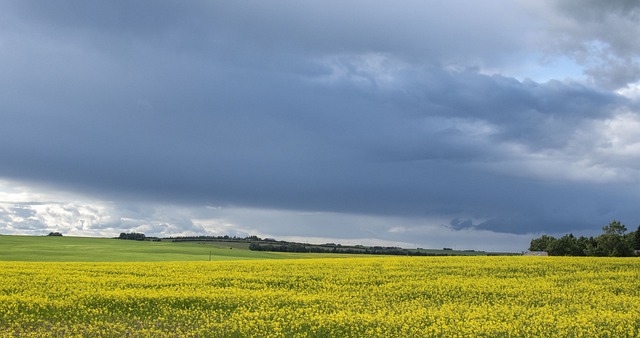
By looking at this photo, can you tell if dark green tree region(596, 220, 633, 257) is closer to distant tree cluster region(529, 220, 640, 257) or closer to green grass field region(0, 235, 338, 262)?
distant tree cluster region(529, 220, 640, 257)

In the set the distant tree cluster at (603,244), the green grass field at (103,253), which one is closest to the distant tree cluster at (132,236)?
the green grass field at (103,253)

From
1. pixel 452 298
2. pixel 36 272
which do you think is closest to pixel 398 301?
pixel 452 298

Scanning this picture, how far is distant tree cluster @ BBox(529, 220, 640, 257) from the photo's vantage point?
89250 millimetres

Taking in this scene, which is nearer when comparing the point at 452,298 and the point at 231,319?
the point at 231,319

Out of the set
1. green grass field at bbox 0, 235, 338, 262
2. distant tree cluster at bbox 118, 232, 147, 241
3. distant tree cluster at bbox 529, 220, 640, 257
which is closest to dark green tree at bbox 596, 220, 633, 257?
distant tree cluster at bbox 529, 220, 640, 257

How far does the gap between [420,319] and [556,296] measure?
10978 millimetres

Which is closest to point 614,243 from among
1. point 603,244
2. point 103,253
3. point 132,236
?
point 603,244

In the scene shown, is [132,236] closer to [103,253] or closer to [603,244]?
[103,253]

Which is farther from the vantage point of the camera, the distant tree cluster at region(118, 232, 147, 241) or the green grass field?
the distant tree cluster at region(118, 232, 147, 241)

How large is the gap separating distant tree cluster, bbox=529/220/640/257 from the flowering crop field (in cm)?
5593

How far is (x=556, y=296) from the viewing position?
89.7ft

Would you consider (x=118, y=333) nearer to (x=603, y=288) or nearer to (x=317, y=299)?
(x=317, y=299)

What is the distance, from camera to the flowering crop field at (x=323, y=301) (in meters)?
18.4

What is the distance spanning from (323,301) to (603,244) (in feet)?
263
